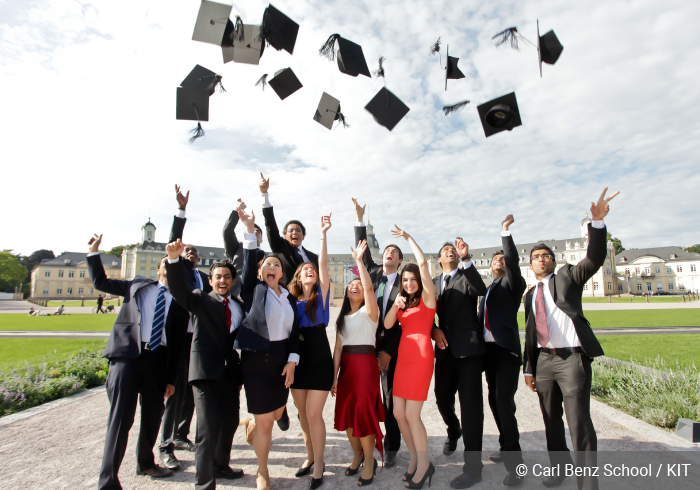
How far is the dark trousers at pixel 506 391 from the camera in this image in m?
3.75

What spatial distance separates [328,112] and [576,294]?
391cm

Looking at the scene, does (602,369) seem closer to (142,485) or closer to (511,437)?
(511,437)

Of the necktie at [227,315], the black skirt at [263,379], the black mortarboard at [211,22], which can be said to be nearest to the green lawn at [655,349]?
the black skirt at [263,379]

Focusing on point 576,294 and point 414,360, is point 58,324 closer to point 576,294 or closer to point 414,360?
point 414,360

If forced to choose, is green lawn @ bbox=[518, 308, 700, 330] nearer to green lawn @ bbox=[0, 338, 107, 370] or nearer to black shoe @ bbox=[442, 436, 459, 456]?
black shoe @ bbox=[442, 436, 459, 456]

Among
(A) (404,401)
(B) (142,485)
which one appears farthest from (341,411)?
(B) (142,485)

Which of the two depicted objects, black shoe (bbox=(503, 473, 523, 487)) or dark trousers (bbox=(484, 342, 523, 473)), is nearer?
black shoe (bbox=(503, 473, 523, 487))

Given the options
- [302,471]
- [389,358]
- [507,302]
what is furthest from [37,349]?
[507,302]

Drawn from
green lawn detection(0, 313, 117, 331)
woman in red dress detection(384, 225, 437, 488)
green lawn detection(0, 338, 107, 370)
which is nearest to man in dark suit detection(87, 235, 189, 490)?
woman in red dress detection(384, 225, 437, 488)

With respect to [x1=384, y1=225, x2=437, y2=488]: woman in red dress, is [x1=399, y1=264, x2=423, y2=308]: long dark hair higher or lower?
higher

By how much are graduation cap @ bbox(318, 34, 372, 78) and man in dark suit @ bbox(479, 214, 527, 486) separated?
259cm

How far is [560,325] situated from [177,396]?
14.8 feet

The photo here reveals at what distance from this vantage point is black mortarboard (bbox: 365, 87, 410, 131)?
17.9ft

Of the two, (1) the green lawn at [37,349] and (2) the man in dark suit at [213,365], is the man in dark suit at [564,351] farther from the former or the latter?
(1) the green lawn at [37,349]
